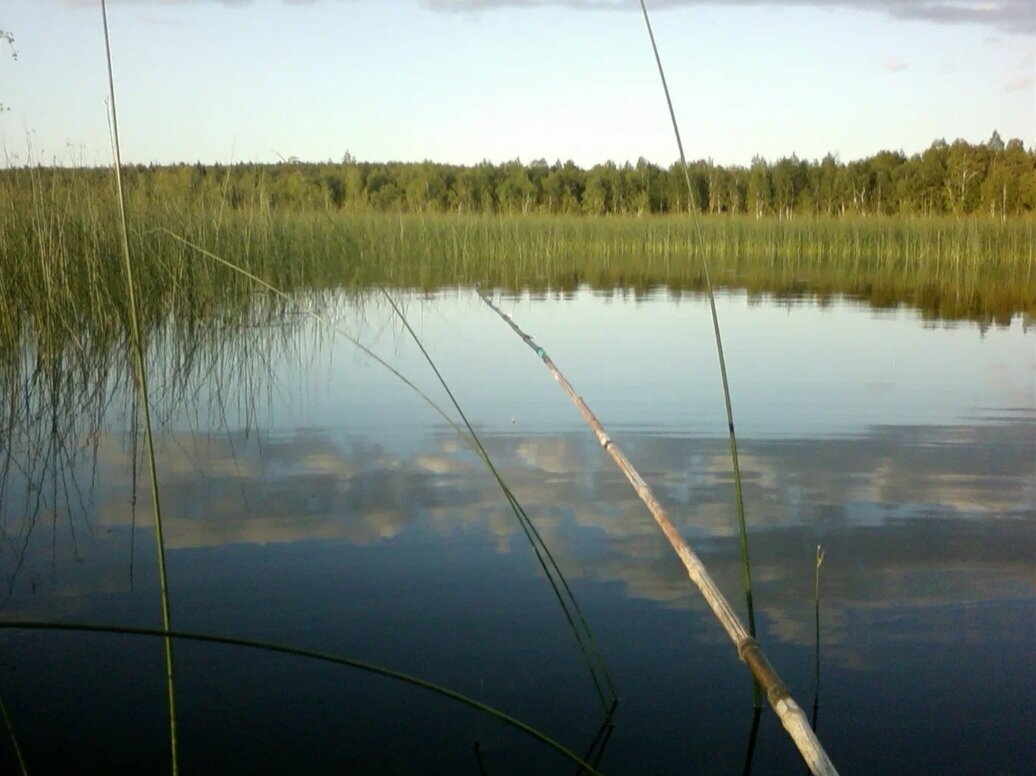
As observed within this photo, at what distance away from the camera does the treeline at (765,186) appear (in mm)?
18516

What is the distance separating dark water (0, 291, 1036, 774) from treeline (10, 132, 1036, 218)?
1270cm

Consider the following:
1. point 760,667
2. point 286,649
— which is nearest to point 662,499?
point 760,667

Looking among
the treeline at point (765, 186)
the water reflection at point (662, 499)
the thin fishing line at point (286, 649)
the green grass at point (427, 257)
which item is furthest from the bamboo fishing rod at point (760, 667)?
the treeline at point (765, 186)

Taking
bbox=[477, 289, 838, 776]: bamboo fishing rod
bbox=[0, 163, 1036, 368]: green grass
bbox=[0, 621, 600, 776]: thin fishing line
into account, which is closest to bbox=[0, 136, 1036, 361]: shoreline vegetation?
bbox=[0, 163, 1036, 368]: green grass

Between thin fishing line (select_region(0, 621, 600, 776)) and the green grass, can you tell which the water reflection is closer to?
thin fishing line (select_region(0, 621, 600, 776))

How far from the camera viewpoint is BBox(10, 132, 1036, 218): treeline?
1852 centimetres

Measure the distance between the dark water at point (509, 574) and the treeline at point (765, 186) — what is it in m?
12.7

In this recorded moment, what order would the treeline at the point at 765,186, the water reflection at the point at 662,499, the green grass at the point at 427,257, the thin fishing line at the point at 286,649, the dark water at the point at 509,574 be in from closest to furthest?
the thin fishing line at the point at 286,649
the dark water at the point at 509,574
the water reflection at the point at 662,499
the green grass at the point at 427,257
the treeline at the point at 765,186

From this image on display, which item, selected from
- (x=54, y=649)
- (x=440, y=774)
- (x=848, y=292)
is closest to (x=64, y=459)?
(x=54, y=649)

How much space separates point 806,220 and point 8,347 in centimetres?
1378

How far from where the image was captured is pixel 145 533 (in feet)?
7.39

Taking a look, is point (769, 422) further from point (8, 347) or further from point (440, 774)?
point (8, 347)

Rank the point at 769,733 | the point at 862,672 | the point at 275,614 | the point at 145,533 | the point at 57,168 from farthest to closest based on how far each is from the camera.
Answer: the point at 57,168, the point at 145,533, the point at 275,614, the point at 862,672, the point at 769,733

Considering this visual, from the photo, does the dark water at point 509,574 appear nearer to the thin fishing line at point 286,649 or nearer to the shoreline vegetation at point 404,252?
the thin fishing line at point 286,649
